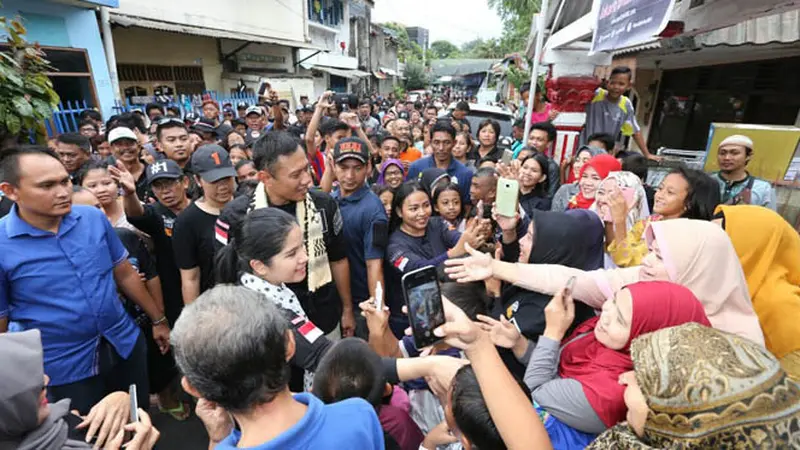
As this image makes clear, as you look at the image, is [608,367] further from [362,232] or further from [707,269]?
[362,232]

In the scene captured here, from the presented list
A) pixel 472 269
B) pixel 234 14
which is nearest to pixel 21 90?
pixel 472 269

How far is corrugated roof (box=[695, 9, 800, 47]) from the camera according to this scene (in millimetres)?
2645

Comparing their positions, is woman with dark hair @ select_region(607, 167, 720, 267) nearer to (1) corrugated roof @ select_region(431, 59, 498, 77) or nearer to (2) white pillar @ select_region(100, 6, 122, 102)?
(2) white pillar @ select_region(100, 6, 122, 102)

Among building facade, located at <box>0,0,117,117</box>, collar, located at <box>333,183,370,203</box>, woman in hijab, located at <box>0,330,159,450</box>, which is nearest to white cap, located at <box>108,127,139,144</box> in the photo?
collar, located at <box>333,183,370,203</box>

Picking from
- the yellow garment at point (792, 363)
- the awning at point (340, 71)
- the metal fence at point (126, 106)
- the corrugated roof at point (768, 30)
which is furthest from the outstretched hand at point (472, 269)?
the awning at point (340, 71)

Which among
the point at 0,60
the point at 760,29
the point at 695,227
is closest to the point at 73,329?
the point at 0,60

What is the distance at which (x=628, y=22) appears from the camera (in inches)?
122

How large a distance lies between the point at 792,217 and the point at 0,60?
656 centimetres

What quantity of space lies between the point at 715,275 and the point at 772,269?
2.28ft

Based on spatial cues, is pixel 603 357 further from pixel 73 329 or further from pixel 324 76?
pixel 324 76

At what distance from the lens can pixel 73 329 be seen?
2037 mm

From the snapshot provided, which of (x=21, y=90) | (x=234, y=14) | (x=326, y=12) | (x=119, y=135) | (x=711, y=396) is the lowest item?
(x=711, y=396)

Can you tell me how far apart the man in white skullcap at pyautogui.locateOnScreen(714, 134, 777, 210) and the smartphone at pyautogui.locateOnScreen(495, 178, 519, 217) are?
2.23 meters

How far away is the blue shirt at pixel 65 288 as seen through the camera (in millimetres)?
1916
